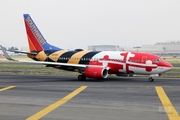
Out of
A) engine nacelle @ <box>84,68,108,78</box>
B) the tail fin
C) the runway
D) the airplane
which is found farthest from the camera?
the tail fin

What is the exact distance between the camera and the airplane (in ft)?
119

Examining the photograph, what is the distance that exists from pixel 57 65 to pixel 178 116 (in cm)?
2602

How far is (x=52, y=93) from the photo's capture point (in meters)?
25.4

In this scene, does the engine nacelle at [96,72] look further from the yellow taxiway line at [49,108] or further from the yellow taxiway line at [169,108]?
the yellow taxiway line at [169,108]

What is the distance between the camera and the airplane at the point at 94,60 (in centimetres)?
3641

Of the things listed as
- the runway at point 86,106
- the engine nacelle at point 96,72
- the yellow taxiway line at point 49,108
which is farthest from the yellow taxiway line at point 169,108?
the engine nacelle at point 96,72

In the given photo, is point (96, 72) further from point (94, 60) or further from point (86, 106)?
point (86, 106)

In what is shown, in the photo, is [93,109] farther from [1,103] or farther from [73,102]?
[1,103]

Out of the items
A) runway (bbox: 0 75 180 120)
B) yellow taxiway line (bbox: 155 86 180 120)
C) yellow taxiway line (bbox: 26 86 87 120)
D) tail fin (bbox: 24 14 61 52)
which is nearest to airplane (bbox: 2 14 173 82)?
tail fin (bbox: 24 14 61 52)

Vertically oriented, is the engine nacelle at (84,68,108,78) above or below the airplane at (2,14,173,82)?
below

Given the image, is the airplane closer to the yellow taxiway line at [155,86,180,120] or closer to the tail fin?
the tail fin

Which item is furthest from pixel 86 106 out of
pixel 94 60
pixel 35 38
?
pixel 35 38

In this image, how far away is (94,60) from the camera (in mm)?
39938

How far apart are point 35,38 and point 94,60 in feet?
33.3
